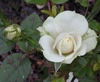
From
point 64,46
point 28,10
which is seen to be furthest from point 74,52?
point 28,10

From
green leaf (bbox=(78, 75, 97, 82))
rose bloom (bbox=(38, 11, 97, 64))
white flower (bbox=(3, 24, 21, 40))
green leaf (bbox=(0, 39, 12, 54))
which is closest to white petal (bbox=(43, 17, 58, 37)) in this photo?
rose bloom (bbox=(38, 11, 97, 64))

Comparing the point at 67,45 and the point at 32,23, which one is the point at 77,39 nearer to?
the point at 67,45

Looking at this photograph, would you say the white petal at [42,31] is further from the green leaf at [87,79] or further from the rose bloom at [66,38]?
the green leaf at [87,79]

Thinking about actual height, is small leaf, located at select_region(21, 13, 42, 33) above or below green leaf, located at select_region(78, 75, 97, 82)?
above

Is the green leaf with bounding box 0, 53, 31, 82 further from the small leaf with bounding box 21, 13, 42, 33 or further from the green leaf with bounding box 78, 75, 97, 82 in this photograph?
the green leaf with bounding box 78, 75, 97, 82

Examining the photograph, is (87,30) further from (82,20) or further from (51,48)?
(51,48)

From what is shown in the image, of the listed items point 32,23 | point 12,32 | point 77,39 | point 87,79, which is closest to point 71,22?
point 77,39
